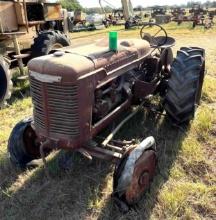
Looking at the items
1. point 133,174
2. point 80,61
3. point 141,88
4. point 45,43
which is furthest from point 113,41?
point 45,43

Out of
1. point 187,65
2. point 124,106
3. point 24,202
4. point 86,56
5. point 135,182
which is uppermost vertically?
point 86,56

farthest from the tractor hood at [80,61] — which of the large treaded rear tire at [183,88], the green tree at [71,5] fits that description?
the green tree at [71,5]

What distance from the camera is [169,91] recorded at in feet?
14.0

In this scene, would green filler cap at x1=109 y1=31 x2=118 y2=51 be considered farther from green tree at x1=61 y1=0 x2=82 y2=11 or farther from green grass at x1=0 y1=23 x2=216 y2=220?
green tree at x1=61 y1=0 x2=82 y2=11

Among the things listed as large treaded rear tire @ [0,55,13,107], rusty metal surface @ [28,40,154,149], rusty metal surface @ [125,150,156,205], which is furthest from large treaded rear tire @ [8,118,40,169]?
large treaded rear tire @ [0,55,13,107]

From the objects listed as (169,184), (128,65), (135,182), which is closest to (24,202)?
(135,182)

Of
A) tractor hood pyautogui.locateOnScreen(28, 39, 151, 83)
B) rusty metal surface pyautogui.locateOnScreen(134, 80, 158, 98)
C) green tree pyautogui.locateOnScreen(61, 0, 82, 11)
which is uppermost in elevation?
tractor hood pyautogui.locateOnScreen(28, 39, 151, 83)

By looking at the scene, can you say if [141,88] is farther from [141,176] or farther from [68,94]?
[68,94]

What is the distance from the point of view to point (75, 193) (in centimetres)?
349

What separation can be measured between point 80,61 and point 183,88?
1608 millimetres

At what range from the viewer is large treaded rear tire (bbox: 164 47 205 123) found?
4109 millimetres

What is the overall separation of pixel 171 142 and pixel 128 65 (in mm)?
1217

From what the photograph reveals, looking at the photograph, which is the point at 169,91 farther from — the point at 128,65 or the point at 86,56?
the point at 86,56

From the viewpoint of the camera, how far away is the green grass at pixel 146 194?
3.20 meters
